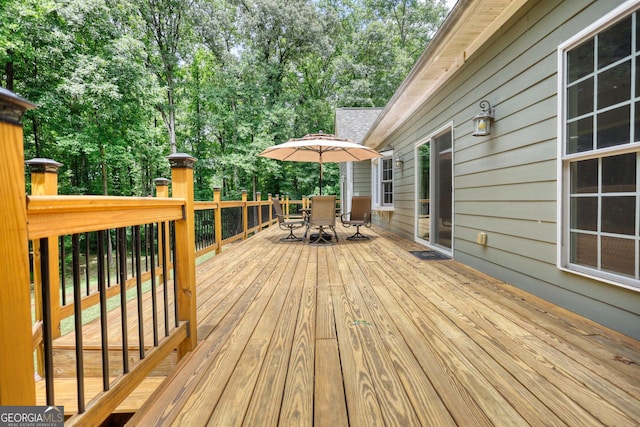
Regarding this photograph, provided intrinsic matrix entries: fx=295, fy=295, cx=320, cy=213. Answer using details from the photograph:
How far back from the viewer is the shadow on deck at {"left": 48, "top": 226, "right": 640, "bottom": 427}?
3.85 ft

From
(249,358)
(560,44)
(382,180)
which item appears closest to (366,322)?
(249,358)

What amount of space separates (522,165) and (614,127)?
0.84 meters

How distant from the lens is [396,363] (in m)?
1.52

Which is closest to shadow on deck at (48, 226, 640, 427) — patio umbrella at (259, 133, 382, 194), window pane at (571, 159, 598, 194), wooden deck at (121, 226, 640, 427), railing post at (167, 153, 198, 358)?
wooden deck at (121, 226, 640, 427)

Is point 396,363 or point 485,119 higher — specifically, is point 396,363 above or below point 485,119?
below

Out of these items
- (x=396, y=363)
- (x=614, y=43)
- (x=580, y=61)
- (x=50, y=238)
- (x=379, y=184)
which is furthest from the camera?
(x=379, y=184)

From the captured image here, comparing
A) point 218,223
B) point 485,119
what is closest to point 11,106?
point 485,119

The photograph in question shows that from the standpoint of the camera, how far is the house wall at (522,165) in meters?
2.08

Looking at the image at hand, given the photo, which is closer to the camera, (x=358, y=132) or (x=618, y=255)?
(x=618, y=255)

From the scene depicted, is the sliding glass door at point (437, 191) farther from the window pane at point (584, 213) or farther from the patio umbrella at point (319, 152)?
the window pane at point (584, 213)

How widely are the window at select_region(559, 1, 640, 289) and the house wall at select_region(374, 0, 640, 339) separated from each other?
93 mm

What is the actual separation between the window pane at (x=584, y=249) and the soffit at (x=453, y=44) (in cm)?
211

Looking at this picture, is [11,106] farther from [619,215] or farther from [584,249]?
[584,249]

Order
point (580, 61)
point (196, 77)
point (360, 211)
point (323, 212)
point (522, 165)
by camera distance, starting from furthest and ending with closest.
A: point (196, 77) < point (360, 211) < point (323, 212) < point (522, 165) < point (580, 61)
